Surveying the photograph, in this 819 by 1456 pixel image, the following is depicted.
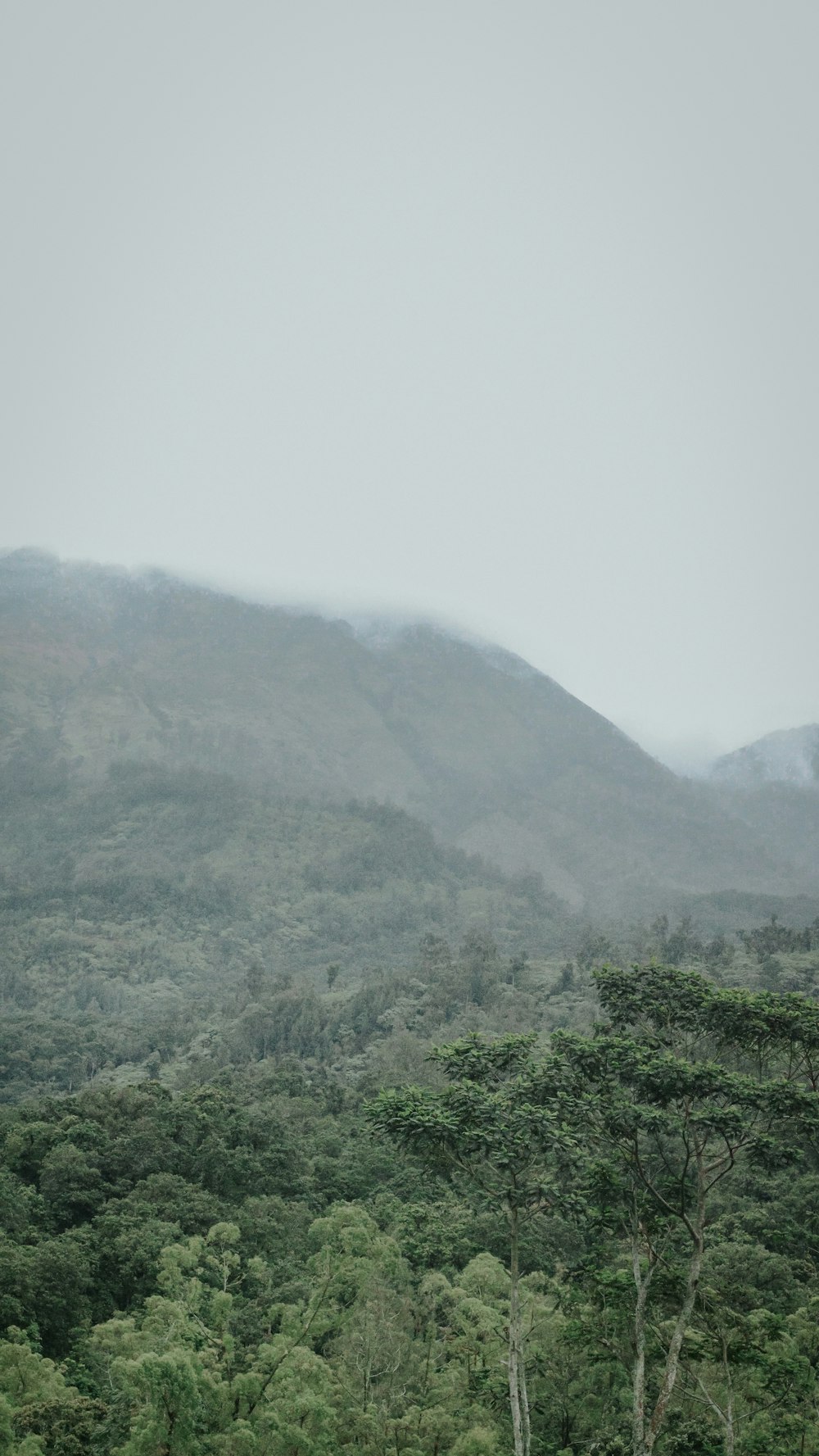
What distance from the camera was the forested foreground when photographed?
18312 millimetres

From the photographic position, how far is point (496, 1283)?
29.7 m

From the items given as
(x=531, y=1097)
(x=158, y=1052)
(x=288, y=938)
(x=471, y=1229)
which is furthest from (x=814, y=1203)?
(x=288, y=938)

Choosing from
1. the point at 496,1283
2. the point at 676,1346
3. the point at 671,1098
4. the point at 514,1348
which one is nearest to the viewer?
the point at 676,1346

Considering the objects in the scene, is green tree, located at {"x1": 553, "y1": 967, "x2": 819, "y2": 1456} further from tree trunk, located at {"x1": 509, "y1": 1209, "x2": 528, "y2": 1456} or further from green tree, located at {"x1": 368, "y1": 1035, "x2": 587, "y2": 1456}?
tree trunk, located at {"x1": 509, "y1": 1209, "x2": 528, "y2": 1456}

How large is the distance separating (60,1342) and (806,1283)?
79.7ft

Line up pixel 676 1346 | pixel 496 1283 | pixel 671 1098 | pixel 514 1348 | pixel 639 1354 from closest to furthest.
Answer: pixel 676 1346
pixel 514 1348
pixel 671 1098
pixel 639 1354
pixel 496 1283

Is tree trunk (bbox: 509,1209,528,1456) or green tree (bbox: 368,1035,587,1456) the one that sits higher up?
green tree (bbox: 368,1035,587,1456)

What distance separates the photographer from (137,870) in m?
191

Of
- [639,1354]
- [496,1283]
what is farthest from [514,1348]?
[496,1283]

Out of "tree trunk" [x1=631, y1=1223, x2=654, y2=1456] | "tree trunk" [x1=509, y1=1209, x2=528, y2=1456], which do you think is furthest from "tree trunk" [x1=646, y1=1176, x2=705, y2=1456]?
"tree trunk" [x1=509, y1=1209, x2=528, y2=1456]

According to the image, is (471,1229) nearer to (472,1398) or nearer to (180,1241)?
(180,1241)

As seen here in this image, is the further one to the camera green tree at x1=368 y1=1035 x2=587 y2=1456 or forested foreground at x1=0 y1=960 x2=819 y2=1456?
forested foreground at x1=0 y1=960 x2=819 y2=1456

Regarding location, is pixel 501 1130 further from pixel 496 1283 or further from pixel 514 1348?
pixel 496 1283

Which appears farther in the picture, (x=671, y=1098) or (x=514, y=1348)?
(x=671, y=1098)
